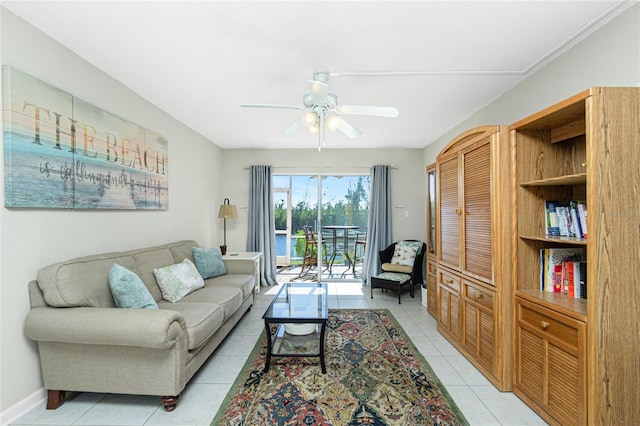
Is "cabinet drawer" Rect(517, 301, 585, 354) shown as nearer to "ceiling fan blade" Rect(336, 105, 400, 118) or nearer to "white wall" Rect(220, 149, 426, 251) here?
"ceiling fan blade" Rect(336, 105, 400, 118)

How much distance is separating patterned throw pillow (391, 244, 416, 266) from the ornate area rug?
2.01 m

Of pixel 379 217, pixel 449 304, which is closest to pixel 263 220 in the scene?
pixel 379 217

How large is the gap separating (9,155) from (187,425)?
2.02 m

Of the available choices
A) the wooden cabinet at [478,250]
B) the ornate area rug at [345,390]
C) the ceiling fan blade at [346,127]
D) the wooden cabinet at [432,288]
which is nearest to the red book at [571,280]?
the wooden cabinet at [478,250]

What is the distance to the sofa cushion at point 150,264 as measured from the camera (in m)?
2.62

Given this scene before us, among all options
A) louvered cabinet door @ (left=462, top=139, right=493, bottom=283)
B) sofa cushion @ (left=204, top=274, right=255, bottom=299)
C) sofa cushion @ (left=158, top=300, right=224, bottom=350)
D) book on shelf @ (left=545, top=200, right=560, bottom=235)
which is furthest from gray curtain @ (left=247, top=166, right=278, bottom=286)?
book on shelf @ (left=545, top=200, right=560, bottom=235)

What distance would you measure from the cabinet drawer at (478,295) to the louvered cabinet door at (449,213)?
233 millimetres

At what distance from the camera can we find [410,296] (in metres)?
4.60

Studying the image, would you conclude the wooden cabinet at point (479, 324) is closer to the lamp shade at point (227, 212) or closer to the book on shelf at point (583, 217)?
the book on shelf at point (583, 217)

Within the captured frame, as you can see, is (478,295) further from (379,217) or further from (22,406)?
(22,406)

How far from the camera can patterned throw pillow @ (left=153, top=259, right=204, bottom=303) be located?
269cm

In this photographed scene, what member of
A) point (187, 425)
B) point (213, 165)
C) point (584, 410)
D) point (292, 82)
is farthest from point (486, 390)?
point (213, 165)

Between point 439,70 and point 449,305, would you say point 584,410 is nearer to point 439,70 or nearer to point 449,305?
point 449,305

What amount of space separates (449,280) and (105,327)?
118 inches
